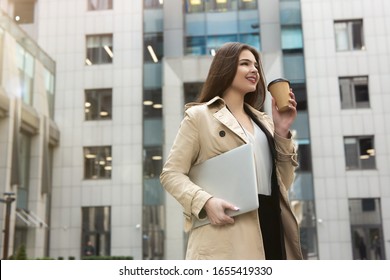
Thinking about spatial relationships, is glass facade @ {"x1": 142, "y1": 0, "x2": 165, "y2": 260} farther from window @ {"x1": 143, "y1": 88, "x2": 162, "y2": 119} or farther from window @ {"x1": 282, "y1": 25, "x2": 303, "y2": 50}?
window @ {"x1": 282, "y1": 25, "x2": 303, "y2": 50}

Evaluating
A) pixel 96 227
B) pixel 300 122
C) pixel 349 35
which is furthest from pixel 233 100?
pixel 349 35

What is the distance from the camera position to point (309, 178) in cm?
509

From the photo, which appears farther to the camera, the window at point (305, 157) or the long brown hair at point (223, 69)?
the window at point (305, 157)

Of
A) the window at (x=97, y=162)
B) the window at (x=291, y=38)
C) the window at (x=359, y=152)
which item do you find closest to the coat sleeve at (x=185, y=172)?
the window at (x=97, y=162)

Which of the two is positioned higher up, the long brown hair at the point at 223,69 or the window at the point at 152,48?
the window at the point at 152,48

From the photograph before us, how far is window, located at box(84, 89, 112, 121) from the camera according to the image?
4.72m

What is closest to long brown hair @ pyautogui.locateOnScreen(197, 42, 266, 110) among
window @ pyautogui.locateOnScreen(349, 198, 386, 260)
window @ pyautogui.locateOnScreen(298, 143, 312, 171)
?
window @ pyautogui.locateOnScreen(349, 198, 386, 260)

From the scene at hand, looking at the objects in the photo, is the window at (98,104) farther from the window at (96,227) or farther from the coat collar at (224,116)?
the coat collar at (224,116)

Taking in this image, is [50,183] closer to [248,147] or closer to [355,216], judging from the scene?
[355,216]

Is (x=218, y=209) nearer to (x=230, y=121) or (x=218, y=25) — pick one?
(x=230, y=121)

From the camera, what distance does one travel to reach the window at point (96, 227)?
4.59 meters

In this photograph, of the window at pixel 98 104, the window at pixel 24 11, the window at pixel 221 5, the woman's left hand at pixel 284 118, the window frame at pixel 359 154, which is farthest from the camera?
the window at pixel 221 5

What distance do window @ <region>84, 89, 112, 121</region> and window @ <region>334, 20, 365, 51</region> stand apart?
2355 mm
